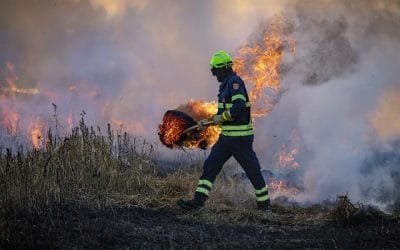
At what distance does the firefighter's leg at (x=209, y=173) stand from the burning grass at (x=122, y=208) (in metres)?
0.18

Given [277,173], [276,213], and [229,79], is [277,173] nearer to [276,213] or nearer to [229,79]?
[276,213]

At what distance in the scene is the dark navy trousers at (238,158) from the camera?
8.54 meters

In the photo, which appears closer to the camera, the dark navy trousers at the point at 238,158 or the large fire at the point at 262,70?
the dark navy trousers at the point at 238,158

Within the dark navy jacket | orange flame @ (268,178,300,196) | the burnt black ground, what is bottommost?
the burnt black ground

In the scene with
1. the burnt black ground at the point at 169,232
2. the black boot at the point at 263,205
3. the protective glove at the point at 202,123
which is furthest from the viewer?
the protective glove at the point at 202,123

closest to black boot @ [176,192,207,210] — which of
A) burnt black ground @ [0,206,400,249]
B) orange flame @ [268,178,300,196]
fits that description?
burnt black ground @ [0,206,400,249]

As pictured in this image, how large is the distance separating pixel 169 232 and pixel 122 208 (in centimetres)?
151

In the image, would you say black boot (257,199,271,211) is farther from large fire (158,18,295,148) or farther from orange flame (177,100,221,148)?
large fire (158,18,295,148)

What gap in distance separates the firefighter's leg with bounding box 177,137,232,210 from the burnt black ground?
32 cm

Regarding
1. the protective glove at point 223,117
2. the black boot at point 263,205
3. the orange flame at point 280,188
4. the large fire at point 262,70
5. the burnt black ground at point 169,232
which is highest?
the large fire at point 262,70

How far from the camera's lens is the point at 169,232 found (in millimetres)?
6867

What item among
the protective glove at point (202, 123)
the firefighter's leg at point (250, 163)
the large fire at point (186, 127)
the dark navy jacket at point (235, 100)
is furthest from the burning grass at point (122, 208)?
the dark navy jacket at point (235, 100)

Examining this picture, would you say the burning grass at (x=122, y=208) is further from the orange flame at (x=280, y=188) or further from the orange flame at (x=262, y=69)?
the orange flame at (x=262, y=69)

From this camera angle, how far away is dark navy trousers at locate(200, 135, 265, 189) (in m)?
8.54
